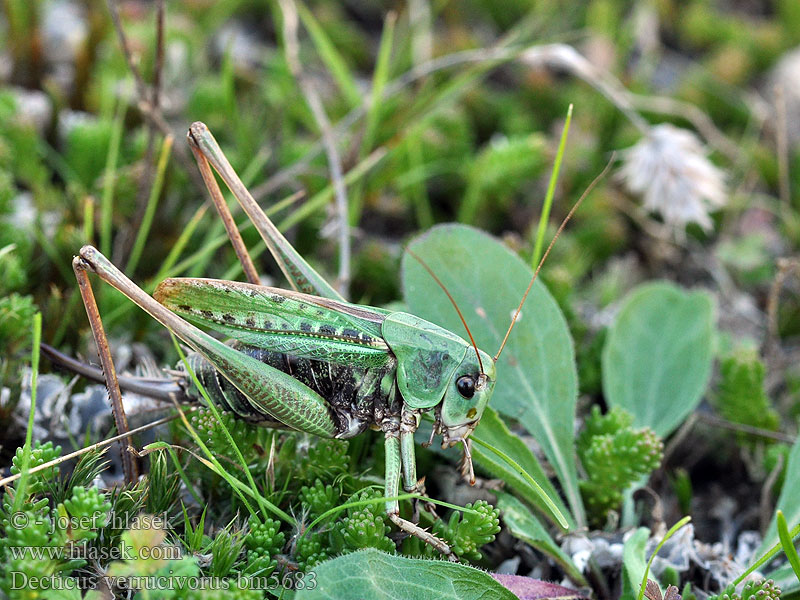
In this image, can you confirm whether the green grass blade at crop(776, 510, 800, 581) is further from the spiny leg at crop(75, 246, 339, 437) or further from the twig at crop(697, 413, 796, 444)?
the spiny leg at crop(75, 246, 339, 437)

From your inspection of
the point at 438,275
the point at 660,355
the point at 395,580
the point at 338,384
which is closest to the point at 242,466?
the point at 338,384

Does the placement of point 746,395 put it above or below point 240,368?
below

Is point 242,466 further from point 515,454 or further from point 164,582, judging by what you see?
point 515,454

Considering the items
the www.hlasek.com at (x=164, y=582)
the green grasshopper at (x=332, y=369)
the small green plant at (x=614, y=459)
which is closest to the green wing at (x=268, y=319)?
the green grasshopper at (x=332, y=369)

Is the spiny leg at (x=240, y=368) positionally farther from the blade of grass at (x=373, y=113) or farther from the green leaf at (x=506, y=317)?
the blade of grass at (x=373, y=113)

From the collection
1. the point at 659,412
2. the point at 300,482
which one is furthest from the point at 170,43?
the point at 659,412

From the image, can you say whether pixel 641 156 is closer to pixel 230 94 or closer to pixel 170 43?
pixel 230 94
